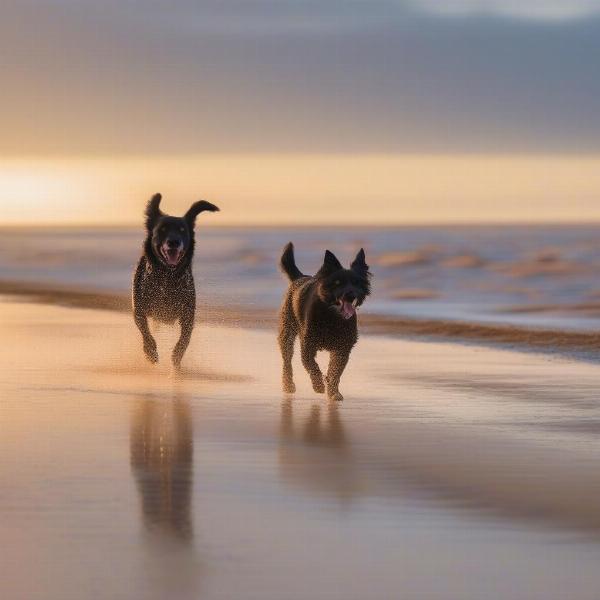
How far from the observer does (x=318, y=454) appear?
8.67m

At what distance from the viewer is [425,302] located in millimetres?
26719

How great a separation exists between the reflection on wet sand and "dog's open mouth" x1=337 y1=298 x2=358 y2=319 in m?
0.89

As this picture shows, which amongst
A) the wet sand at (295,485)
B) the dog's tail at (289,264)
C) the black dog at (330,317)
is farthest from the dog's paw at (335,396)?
the dog's tail at (289,264)

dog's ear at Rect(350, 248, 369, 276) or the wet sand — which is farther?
dog's ear at Rect(350, 248, 369, 276)

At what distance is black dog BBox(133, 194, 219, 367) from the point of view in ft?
43.8

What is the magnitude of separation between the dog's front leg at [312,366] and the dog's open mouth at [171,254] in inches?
78.1

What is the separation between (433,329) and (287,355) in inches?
282

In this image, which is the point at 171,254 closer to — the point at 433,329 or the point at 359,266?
the point at 359,266

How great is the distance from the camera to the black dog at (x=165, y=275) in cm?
1335

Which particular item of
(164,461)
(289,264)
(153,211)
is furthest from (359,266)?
(164,461)

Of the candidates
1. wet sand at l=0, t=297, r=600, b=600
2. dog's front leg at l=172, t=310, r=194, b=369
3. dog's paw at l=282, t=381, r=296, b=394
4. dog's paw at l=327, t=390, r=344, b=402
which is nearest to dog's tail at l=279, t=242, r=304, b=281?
wet sand at l=0, t=297, r=600, b=600

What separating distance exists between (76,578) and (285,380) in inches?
247

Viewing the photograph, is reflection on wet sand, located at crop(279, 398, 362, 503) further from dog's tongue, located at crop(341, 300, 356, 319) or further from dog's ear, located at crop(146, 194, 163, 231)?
dog's ear, located at crop(146, 194, 163, 231)

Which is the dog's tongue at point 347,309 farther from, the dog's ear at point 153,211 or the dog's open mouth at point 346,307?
the dog's ear at point 153,211
